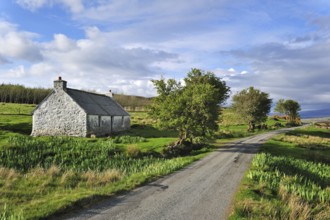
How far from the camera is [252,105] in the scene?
239 ft

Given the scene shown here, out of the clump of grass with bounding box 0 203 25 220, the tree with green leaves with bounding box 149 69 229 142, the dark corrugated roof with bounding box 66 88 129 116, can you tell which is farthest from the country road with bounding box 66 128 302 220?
the dark corrugated roof with bounding box 66 88 129 116

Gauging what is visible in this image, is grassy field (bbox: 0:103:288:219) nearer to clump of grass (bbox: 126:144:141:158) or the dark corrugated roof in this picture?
clump of grass (bbox: 126:144:141:158)

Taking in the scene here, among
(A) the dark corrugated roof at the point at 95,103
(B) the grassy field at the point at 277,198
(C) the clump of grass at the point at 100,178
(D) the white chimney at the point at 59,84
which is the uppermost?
(D) the white chimney at the point at 59,84

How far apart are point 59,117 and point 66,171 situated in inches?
1055

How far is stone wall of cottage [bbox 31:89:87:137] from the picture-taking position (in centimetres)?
4544

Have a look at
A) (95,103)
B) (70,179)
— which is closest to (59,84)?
(95,103)

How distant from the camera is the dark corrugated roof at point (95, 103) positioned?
46781mm

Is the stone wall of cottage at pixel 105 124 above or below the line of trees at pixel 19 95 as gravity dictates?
below

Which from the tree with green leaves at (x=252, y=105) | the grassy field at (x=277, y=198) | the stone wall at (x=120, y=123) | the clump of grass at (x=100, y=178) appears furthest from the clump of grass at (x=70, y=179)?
the tree with green leaves at (x=252, y=105)

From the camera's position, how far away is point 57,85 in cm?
4650

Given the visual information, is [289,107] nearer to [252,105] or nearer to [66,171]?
[252,105]

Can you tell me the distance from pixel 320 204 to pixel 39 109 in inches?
1679

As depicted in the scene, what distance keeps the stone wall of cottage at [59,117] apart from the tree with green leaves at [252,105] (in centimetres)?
4245

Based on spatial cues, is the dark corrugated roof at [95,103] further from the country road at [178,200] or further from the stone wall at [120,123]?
the country road at [178,200]
